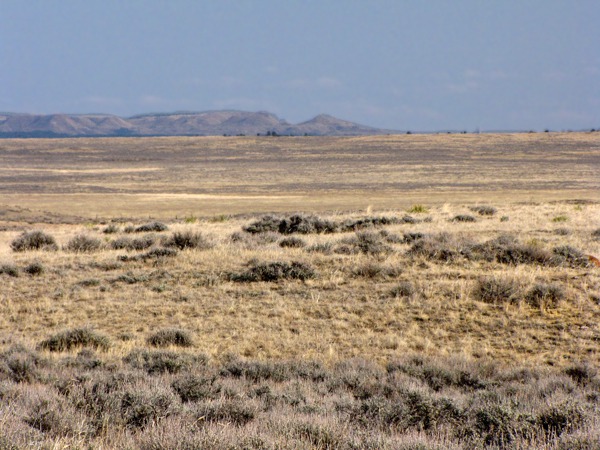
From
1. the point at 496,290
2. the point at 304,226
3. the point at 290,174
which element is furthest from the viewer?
the point at 290,174

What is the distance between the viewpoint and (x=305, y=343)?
855 centimetres

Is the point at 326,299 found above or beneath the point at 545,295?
beneath

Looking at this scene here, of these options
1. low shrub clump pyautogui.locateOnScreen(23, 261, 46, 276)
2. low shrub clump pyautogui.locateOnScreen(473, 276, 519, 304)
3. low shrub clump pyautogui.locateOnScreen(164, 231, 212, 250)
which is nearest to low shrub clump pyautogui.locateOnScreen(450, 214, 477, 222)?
low shrub clump pyautogui.locateOnScreen(164, 231, 212, 250)

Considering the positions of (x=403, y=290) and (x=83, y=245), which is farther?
(x=83, y=245)

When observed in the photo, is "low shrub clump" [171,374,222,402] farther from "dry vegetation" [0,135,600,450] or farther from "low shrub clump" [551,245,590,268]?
"low shrub clump" [551,245,590,268]

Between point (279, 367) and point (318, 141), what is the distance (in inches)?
4222

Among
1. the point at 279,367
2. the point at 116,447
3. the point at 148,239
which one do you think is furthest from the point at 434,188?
the point at 116,447

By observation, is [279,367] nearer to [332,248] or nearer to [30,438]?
[30,438]

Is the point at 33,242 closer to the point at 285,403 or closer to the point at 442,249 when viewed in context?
the point at 442,249

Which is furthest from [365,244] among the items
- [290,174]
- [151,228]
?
[290,174]

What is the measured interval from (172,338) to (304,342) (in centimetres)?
183

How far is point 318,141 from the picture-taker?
112938 millimetres

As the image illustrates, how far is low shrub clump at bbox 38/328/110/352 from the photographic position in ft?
27.0

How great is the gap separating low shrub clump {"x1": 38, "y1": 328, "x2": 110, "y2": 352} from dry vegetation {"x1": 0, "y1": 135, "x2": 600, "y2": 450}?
0.02 meters
